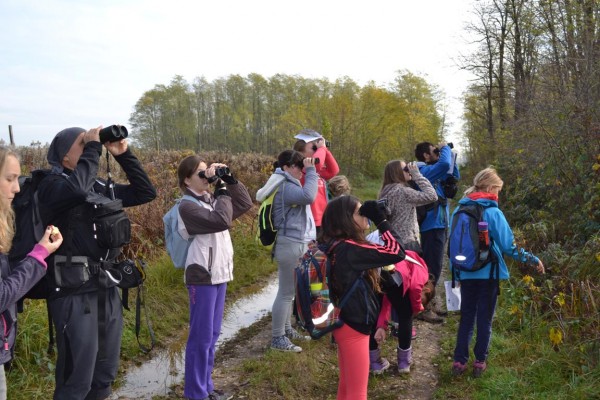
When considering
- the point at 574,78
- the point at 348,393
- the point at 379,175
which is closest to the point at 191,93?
the point at 379,175

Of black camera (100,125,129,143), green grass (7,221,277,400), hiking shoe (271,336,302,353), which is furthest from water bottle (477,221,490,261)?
green grass (7,221,277,400)

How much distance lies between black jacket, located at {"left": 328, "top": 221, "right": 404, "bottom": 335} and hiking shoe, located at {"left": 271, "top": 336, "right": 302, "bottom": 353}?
1.83 m

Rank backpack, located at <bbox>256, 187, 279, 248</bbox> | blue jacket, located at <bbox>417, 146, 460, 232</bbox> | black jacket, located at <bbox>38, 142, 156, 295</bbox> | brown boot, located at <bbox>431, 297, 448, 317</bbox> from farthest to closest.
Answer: brown boot, located at <bbox>431, 297, 448, 317</bbox> < blue jacket, located at <bbox>417, 146, 460, 232</bbox> < backpack, located at <bbox>256, 187, 279, 248</bbox> < black jacket, located at <bbox>38, 142, 156, 295</bbox>

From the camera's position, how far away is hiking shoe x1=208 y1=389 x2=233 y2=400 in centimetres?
370

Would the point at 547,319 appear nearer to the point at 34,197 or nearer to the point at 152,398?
the point at 152,398

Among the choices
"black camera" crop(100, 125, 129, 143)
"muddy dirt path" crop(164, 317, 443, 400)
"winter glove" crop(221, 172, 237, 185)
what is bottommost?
"muddy dirt path" crop(164, 317, 443, 400)

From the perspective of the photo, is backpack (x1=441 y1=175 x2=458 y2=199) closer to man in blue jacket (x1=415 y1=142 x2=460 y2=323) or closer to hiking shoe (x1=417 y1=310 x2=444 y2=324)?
man in blue jacket (x1=415 y1=142 x2=460 y2=323)

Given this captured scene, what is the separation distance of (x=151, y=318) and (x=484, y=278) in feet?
12.3

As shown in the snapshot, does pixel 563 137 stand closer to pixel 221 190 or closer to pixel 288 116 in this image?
pixel 221 190

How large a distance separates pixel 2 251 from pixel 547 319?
4.76 m

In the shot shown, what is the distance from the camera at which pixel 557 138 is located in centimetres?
700

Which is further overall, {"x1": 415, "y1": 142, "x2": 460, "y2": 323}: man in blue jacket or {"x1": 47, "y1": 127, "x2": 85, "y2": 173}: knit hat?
{"x1": 415, "y1": 142, "x2": 460, "y2": 323}: man in blue jacket

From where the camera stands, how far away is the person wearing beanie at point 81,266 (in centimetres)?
267

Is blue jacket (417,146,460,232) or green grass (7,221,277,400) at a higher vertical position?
blue jacket (417,146,460,232)
